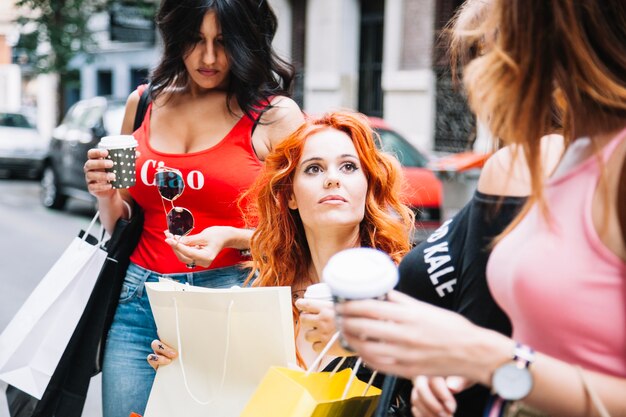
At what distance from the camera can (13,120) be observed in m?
17.3

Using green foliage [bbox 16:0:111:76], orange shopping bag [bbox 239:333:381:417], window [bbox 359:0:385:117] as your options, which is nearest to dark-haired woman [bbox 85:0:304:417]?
orange shopping bag [bbox 239:333:381:417]

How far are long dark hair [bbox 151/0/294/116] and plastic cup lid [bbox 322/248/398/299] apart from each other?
1.48 m

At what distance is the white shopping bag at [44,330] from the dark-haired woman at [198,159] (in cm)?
14

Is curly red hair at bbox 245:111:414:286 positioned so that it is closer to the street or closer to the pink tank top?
the pink tank top

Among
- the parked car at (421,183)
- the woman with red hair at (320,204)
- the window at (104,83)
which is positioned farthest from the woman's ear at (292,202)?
the window at (104,83)

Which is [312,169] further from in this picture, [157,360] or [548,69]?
[548,69]

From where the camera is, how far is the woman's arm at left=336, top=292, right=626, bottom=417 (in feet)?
3.94

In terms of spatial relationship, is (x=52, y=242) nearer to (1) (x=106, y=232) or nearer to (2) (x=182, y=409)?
(1) (x=106, y=232)

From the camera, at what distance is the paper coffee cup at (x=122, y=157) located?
2.55 meters

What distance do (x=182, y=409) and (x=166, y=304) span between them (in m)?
0.28

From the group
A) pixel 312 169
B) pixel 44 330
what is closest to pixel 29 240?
pixel 44 330

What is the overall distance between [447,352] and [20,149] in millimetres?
16642

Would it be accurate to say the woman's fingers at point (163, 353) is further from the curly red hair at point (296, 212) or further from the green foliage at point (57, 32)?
the green foliage at point (57, 32)

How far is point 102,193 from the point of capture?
8.81 feet
